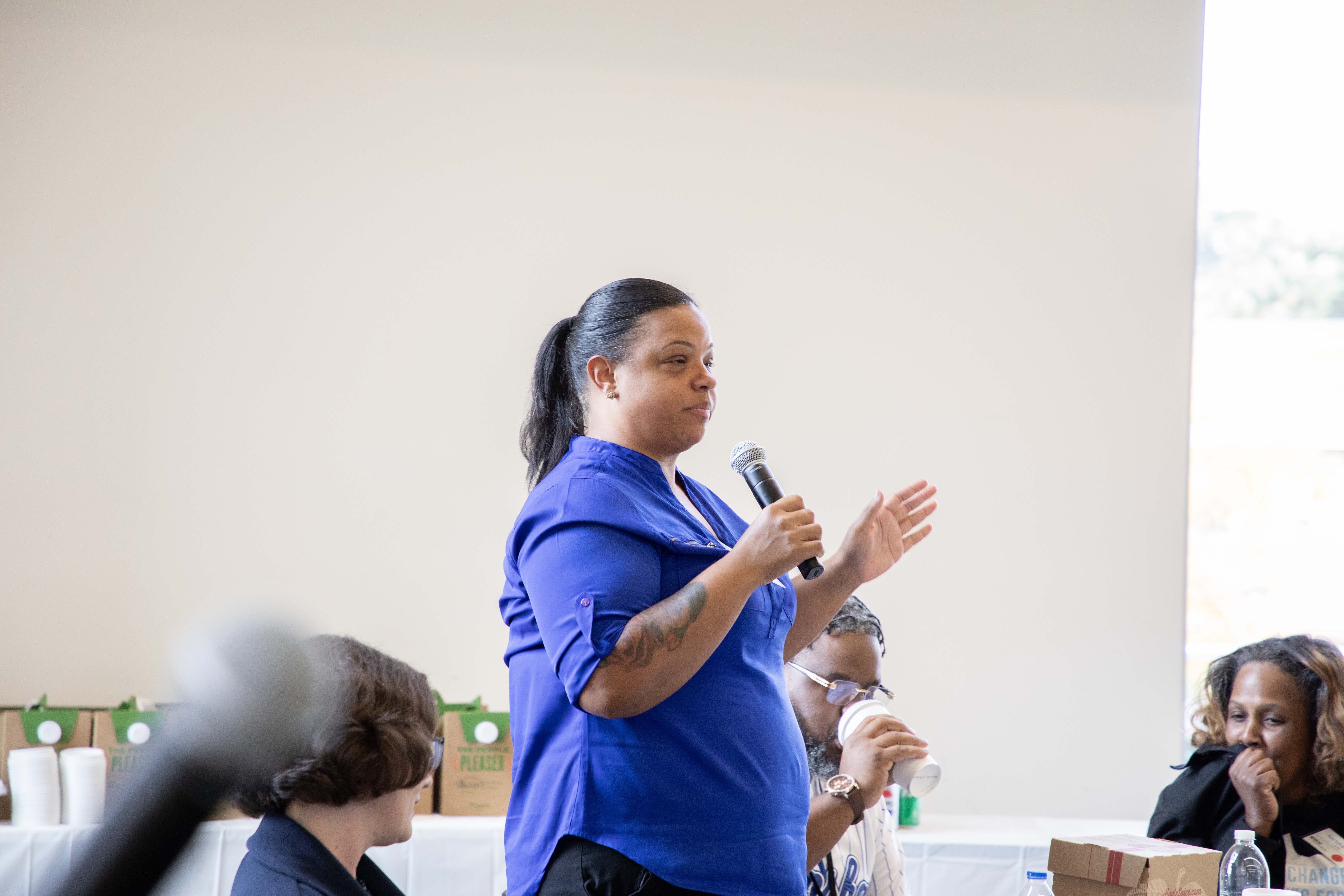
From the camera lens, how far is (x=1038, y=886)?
153cm

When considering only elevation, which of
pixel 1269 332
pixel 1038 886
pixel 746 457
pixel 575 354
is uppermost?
pixel 1269 332

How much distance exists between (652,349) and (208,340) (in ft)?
8.28

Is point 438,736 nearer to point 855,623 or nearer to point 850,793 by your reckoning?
point 855,623

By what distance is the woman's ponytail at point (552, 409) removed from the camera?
4.87 ft

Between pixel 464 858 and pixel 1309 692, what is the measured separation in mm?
1935

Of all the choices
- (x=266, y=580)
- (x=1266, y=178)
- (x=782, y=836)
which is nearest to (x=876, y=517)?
(x=782, y=836)

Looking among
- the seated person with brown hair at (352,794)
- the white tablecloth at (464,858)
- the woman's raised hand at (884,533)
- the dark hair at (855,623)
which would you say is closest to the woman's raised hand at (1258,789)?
the white tablecloth at (464,858)

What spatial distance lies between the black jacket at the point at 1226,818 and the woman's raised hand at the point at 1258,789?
0.01 metres

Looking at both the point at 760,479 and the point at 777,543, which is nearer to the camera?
the point at 777,543

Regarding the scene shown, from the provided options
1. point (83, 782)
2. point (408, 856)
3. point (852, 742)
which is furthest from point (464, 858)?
point (852, 742)

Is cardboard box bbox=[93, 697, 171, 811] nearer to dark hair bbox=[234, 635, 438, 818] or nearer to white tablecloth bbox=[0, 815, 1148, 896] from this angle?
white tablecloth bbox=[0, 815, 1148, 896]

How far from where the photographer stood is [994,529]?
355 cm

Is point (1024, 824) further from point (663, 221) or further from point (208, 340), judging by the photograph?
point (208, 340)

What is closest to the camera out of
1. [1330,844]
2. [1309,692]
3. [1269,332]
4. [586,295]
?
[1330,844]
